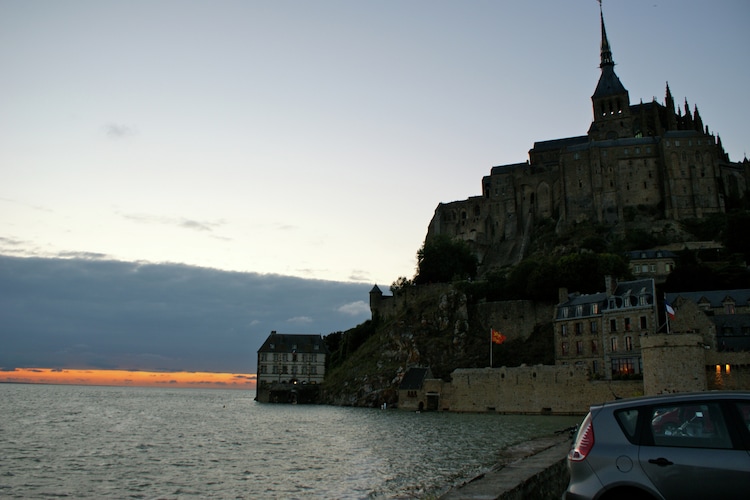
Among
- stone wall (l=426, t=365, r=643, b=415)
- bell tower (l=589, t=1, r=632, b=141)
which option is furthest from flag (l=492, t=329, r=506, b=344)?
bell tower (l=589, t=1, r=632, b=141)

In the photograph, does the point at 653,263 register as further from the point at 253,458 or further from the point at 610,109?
the point at 253,458

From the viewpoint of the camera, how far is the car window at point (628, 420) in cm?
726

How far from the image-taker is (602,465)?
7.20 metres

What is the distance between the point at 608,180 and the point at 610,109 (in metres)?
19.5

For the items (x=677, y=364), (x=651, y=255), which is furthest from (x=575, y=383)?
(x=651, y=255)

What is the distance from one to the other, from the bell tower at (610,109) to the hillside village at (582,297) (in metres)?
0.26

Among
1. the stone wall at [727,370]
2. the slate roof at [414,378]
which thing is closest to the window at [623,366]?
the stone wall at [727,370]

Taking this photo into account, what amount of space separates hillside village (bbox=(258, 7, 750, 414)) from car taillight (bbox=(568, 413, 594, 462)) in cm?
3344

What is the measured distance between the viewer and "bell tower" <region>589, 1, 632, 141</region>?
352 ft

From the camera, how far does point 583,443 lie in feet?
24.7

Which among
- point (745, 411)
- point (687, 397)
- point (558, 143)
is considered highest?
point (558, 143)

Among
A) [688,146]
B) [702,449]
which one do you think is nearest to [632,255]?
[688,146]

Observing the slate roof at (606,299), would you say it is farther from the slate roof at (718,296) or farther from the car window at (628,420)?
the car window at (628,420)

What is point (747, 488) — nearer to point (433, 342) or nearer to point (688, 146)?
point (433, 342)
